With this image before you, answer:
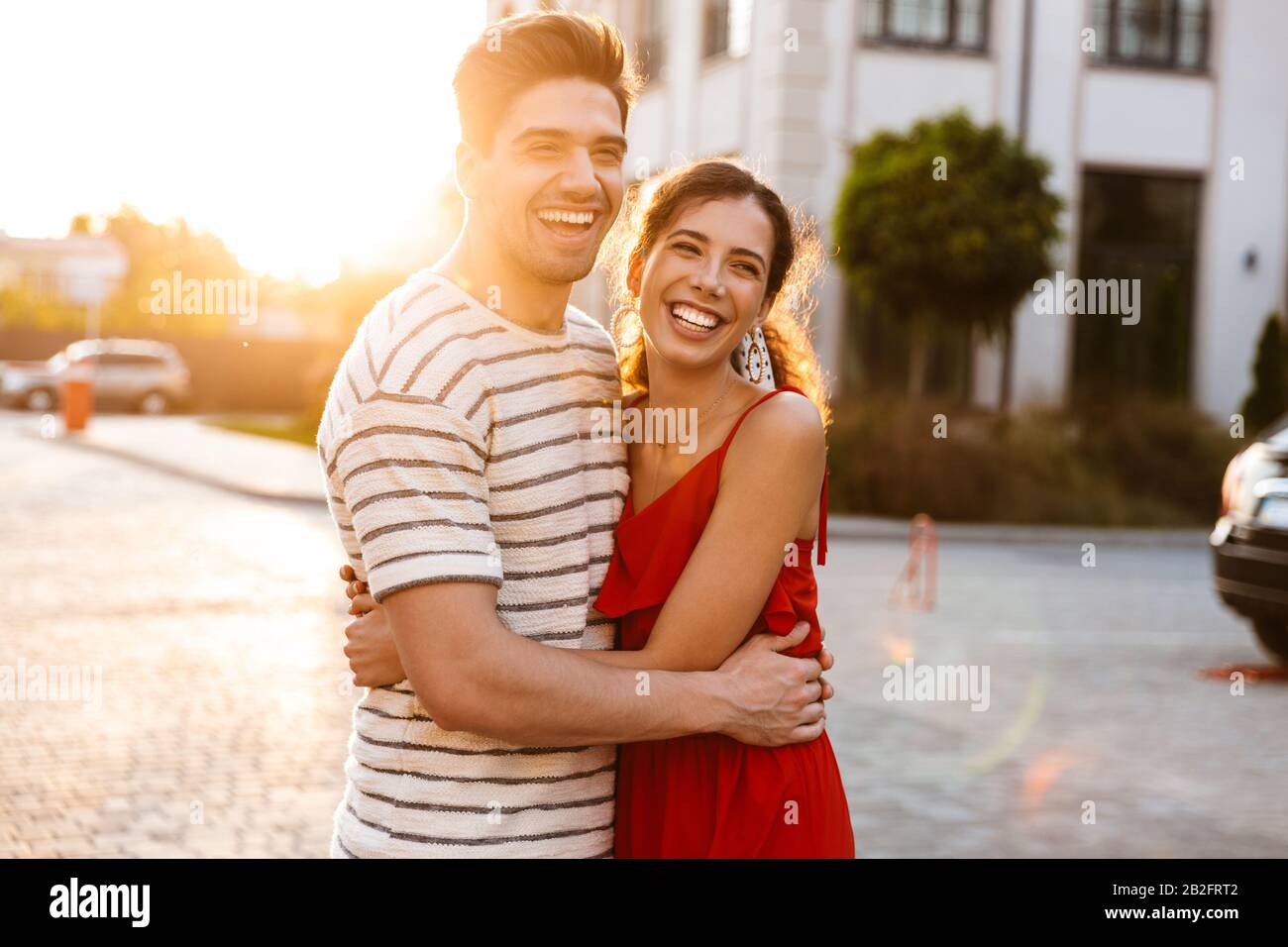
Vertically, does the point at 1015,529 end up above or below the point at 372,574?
below

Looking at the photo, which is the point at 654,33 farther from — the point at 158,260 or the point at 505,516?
the point at 158,260

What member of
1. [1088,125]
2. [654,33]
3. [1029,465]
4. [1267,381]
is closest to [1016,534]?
[1029,465]

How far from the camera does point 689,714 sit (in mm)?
2424

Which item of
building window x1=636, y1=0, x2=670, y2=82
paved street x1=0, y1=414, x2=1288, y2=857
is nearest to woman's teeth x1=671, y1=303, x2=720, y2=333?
paved street x1=0, y1=414, x2=1288, y2=857

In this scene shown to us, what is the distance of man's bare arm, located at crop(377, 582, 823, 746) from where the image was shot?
2.25m

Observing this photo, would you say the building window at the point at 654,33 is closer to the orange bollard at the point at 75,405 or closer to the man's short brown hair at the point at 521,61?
the orange bollard at the point at 75,405

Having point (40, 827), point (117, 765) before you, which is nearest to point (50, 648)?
point (117, 765)

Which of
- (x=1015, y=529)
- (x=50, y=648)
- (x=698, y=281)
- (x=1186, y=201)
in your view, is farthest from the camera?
(x=1186, y=201)

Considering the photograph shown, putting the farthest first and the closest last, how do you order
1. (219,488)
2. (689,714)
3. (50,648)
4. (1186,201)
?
(1186,201), (219,488), (50,648), (689,714)

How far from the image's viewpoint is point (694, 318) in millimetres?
2627

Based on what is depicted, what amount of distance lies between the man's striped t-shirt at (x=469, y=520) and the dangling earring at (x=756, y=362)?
39 cm

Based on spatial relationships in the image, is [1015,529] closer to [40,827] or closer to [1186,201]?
[1186,201]

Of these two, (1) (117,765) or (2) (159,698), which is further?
(2) (159,698)

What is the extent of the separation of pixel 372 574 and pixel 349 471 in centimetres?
15
